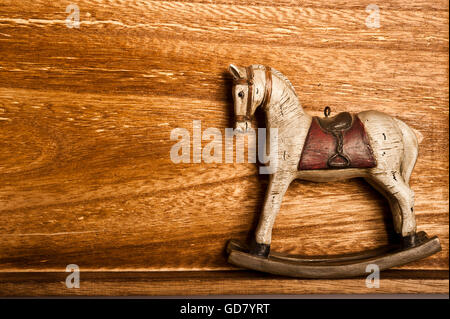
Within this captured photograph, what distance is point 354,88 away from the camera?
783 millimetres

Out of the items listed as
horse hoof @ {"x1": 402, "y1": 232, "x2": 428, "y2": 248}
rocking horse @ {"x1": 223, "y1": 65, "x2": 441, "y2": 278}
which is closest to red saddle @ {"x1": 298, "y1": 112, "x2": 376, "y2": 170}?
rocking horse @ {"x1": 223, "y1": 65, "x2": 441, "y2": 278}

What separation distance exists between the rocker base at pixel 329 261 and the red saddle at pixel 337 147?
0.16 metres

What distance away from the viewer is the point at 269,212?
0.72m

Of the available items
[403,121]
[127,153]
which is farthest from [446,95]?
[127,153]

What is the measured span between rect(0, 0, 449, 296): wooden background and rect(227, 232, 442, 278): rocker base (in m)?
0.02

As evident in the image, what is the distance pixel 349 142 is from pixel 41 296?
0.55 metres

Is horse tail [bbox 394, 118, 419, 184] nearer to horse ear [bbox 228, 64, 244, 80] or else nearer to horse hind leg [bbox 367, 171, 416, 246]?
horse hind leg [bbox 367, 171, 416, 246]

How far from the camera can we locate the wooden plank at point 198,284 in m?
0.71

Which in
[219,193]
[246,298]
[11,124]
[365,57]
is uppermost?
[365,57]

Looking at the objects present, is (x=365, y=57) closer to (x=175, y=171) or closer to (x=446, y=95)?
(x=446, y=95)

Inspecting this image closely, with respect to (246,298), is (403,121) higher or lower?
higher

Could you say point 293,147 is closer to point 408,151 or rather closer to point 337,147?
point 337,147

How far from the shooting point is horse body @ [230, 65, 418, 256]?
2.32 ft

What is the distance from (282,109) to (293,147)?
6cm
